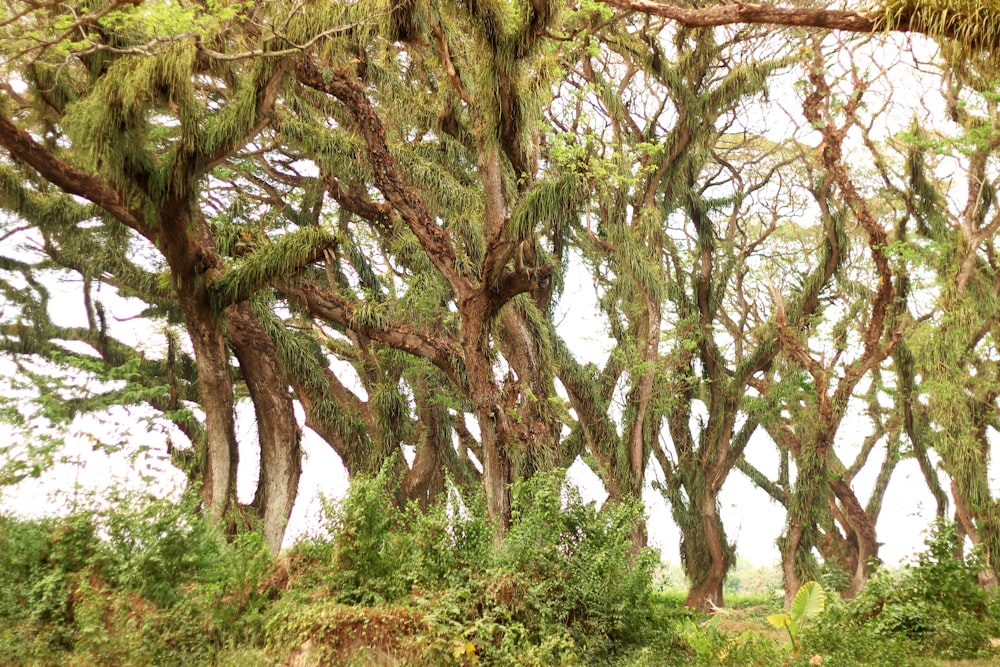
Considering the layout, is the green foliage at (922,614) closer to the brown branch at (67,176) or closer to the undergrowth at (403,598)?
the undergrowth at (403,598)

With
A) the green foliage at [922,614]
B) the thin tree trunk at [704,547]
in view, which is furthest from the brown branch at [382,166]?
the thin tree trunk at [704,547]

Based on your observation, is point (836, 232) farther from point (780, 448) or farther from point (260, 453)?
point (260, 453)

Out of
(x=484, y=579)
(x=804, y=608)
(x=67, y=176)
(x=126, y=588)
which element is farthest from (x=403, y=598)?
(x=67, y=176)

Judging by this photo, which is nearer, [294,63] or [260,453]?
[294,63]

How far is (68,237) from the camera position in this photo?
1320 centimetres

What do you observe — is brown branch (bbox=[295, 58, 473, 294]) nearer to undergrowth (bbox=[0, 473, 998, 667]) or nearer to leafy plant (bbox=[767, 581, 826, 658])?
undergrowth (bbox=[0, 473, 998, 667])

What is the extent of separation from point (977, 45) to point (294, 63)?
6429 millimetres

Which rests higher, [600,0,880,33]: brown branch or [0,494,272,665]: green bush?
[600,0,880,33]: brown branch

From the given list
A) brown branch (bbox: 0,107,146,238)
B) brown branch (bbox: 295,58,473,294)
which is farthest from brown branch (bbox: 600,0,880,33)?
brown branch (bbox: 0,107,146,238)

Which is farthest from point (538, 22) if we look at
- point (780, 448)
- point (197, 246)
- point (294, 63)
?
point (780, 448)

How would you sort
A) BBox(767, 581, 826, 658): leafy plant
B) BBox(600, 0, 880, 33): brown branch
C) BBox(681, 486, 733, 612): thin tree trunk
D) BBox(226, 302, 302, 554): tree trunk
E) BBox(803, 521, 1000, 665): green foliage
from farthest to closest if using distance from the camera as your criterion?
1. BBox(681, 486, 733, 612): thin tree trunk
2. BBox(226, 302, 302, 554): tree trunk
3. BBox(767, 581, 826, 658): leafy plant
4. BBox(600, 0, 880, 33): brown branch
5. BBox(803, 521, 1000, 665): green foliage

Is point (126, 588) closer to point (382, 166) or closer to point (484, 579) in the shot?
point (484, 579)

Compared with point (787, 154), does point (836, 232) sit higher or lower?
lower

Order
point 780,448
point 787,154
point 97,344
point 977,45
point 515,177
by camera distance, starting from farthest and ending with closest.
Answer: point 780,448 → point 787,154 → point 97,344 → point 515,177 → point 977,45
